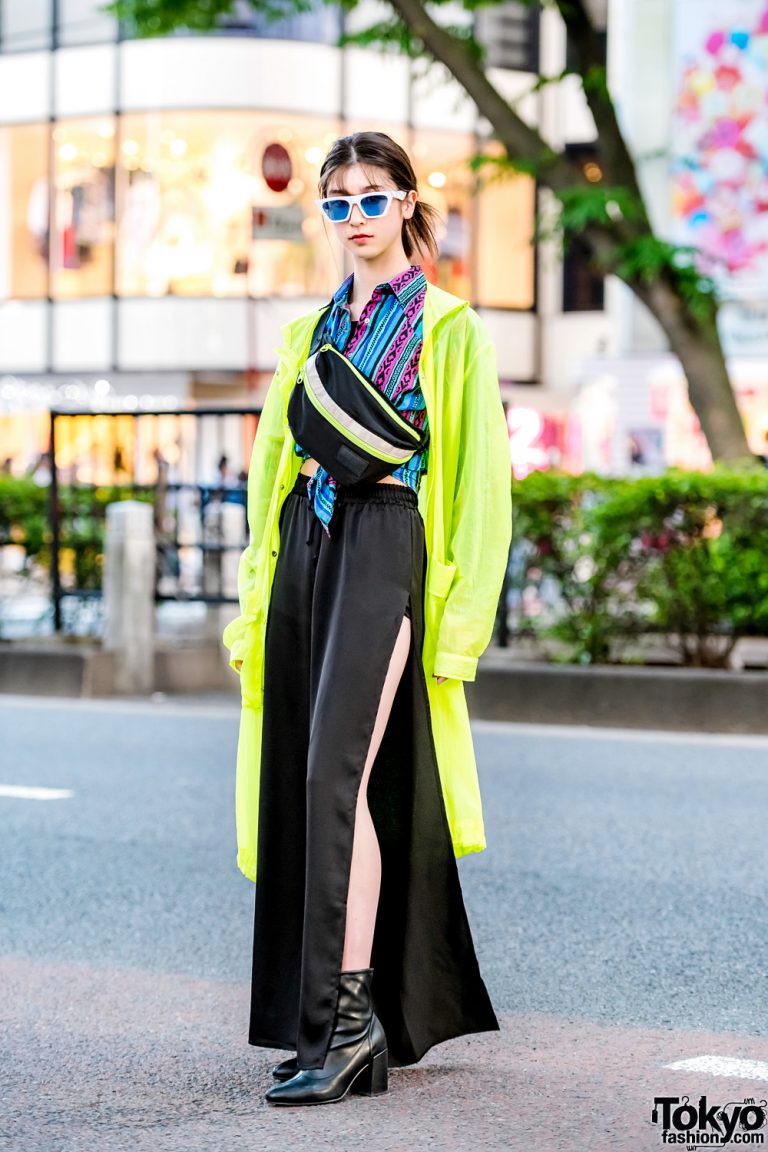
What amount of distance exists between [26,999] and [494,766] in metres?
4.24

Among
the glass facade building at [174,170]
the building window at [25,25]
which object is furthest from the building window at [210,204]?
the building window at [25,25]

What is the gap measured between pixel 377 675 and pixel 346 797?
0.25 meters

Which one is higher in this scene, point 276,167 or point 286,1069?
point 276,167

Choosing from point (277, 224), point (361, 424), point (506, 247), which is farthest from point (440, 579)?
point (506, 247)

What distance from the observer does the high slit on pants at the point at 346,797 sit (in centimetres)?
375

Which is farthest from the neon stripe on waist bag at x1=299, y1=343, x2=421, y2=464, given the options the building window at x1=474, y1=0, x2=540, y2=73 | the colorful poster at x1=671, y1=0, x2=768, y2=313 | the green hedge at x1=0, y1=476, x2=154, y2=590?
the building window at x1=474, y1=0, x2=540, y2=73

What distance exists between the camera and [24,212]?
33844mm

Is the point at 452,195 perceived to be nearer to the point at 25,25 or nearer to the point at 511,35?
the point at 511,35

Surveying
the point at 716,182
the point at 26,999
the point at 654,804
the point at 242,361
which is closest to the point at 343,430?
the point at 26,999

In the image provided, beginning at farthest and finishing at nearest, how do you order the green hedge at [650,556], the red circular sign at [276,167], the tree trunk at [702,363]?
the red circular sign at [276,167] < the tree trunk at [702,363] < the green hedge at [650,556]

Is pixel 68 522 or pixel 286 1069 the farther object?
pixel 68 522

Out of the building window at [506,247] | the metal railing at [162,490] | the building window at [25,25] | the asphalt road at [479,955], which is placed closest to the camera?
the asphalt road at [479,955]

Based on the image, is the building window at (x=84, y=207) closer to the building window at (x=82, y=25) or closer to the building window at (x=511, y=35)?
the building window at (x=82, y=25)

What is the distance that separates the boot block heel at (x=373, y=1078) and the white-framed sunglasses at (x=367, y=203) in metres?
1.67
